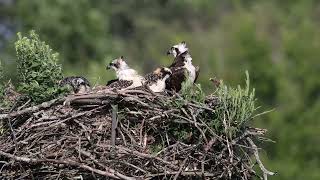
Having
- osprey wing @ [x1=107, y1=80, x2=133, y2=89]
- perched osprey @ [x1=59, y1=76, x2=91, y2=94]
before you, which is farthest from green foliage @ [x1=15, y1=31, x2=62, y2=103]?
osprey wing @ [x1=107, y1=80, x2=133, y2=89]

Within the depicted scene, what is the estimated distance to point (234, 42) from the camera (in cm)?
2395

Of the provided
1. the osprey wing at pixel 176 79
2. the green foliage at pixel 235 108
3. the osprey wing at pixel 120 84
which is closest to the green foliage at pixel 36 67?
the osprey wing at pixel 120 84

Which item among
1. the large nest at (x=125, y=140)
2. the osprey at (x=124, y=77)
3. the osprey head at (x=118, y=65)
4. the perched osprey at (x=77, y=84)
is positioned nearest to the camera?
the large nest at (x=125, y=140)

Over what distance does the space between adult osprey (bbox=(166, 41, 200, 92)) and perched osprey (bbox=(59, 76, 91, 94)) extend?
0.71 metres

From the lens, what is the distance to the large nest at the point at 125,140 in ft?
21.6

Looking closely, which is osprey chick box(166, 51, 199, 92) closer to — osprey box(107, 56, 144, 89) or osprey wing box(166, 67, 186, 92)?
osprey wing box(166, 67, 186, 92)

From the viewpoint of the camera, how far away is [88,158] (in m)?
6.55

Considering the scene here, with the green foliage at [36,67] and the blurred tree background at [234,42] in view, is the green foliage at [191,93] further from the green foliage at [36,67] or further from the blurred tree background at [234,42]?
the blurred tree background at [234,42]

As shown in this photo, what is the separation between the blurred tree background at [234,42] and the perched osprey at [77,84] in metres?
10.0

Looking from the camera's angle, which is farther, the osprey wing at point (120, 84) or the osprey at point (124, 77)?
the osprey at point (124, 77)

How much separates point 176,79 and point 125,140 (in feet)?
3.99

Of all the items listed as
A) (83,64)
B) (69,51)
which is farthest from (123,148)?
(69,51)

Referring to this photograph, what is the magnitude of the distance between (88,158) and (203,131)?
0.89 m

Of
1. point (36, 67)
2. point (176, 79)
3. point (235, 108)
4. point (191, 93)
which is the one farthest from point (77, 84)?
point (235, 108)
